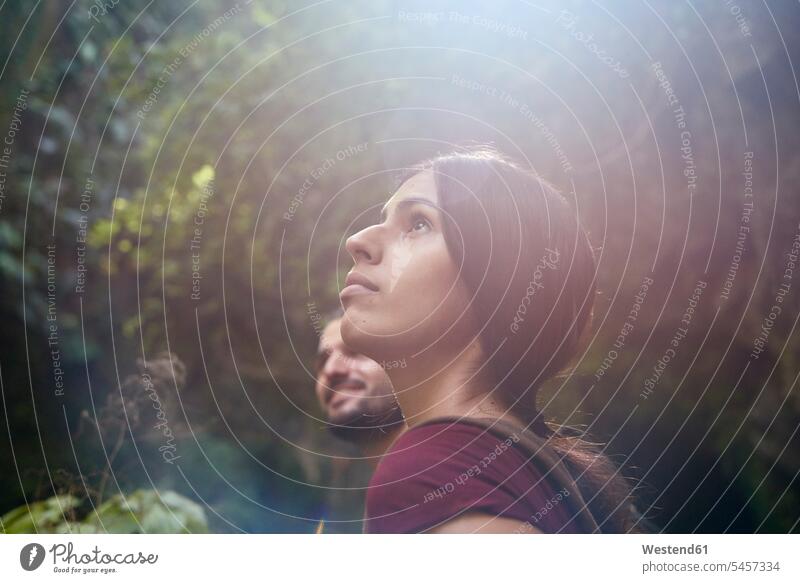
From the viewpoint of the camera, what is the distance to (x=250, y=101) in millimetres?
2059

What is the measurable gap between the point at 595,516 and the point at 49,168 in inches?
54.6

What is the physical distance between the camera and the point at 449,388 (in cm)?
144

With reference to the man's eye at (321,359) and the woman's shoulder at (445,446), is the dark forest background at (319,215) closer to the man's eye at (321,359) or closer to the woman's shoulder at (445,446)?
the man's eye at (321,359)

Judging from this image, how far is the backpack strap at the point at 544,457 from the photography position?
4.67ft

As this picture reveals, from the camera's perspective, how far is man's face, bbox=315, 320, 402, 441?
156 centimetres

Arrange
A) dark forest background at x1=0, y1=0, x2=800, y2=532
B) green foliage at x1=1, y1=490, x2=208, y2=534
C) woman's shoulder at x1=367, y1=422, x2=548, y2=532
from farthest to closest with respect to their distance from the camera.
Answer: dark forest background at x1=0, y1=0, x2=800, y2=532 < green foliage at x1=1, y1=490, x2=208, y2=534 < woman's shoulder at x1=367, y1=422, x2=548, y2=532

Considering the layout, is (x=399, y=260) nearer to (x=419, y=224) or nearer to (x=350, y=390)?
(x=419, y=224)

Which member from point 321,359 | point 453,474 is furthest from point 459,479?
point 321,359

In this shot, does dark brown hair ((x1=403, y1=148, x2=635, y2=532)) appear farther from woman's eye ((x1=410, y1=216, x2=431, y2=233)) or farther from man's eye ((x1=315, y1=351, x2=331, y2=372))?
man's eye ((x1=315, y1=351, x2=331, y2=372))

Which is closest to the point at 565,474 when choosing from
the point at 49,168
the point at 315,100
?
the point at 315,100

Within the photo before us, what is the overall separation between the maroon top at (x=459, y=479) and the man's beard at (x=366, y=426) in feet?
0.25
